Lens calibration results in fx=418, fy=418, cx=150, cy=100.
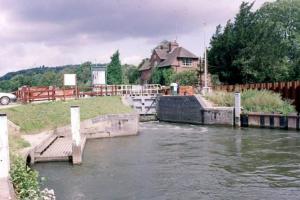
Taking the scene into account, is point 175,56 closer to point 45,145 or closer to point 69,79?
point 69,79

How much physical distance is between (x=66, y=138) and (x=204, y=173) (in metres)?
9.20

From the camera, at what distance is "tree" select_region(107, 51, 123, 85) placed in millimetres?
74562

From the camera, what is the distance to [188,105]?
119 ft

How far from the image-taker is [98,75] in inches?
1666

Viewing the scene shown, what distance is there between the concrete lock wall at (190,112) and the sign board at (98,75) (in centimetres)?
644

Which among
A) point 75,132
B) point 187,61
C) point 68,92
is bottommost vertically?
point 75,132

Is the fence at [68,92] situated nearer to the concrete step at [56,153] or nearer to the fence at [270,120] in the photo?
the concrete step at [56,153]

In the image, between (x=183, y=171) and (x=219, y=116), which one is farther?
(x=219, y=116)

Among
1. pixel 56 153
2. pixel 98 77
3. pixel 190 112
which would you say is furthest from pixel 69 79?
pixel 56 153

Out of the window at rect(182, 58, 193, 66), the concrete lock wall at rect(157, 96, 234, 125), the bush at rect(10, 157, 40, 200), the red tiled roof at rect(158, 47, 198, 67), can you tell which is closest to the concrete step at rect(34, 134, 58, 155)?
the bush at rect(10, 157, 40, 200)

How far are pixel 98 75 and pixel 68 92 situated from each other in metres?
9.67

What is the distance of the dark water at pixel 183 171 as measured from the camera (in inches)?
435

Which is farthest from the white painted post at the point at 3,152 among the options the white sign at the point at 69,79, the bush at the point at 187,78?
the bush at the point at 187,78

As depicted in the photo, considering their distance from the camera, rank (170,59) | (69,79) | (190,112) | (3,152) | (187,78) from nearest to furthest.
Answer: (3,152), (69,79), (190,112), (187,78), (170,59)
